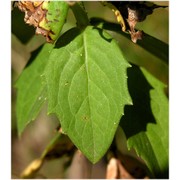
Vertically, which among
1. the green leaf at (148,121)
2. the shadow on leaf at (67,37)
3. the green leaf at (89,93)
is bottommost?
the green leaf at (148,121)

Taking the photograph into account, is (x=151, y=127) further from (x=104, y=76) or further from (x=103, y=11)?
(x=103, y=11)

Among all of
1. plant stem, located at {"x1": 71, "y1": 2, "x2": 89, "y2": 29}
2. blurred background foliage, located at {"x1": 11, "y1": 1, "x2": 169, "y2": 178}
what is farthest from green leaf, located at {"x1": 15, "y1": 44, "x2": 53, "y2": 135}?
blurred background foliage, located at {"x1": 11, "y1": 1, "x2": 169, "y2": 178}

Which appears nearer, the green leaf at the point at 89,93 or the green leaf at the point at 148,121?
the green leaf at the point at 89,93

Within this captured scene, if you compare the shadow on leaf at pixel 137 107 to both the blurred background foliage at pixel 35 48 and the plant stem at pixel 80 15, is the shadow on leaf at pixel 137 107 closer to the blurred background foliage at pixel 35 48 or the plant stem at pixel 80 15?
the plant stem at pixel 80 15

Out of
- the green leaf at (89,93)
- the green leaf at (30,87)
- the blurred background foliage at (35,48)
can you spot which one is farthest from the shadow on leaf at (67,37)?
the blurred background foliage at (35,48)

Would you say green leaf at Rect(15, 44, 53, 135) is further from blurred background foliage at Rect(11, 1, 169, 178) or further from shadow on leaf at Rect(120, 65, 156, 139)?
blurred background foliage at Rect(11, 1, 169, 178)

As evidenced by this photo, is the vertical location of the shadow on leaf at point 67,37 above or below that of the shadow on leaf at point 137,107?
above

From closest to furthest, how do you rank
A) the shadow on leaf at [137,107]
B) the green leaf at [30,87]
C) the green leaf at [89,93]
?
1. the green leaf at [89,93]
2. the shadow on leaf at [137,107]
3. the green leaf at [30,87]
